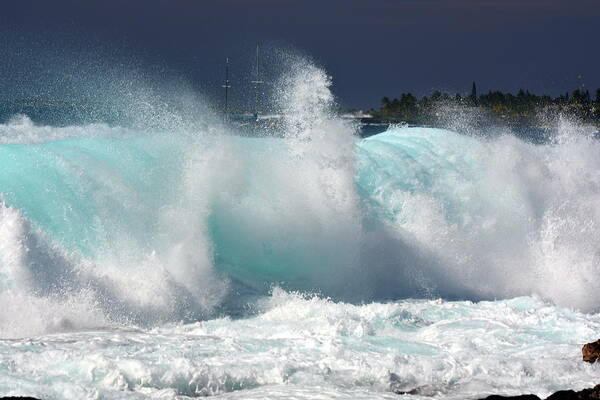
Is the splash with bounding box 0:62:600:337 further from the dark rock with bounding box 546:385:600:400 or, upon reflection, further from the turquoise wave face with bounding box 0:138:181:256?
the dark rock with bounding box 546:385:600:400

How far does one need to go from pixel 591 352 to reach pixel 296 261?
6.98m

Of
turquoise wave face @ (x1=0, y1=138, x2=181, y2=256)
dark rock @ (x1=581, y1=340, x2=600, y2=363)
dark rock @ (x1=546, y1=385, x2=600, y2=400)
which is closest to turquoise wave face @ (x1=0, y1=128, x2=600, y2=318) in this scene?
turquoise wave face @ (x1=0, y1=138, x2=181, y2=256)

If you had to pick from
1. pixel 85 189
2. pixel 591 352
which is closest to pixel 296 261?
pixel 85 189

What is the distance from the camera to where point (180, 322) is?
14.3 m

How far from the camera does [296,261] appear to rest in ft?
58.2

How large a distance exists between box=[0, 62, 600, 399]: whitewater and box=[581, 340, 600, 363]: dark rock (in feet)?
0.48

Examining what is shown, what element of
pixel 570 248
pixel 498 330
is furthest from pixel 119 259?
pixel 570 248

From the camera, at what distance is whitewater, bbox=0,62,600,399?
11.2 m

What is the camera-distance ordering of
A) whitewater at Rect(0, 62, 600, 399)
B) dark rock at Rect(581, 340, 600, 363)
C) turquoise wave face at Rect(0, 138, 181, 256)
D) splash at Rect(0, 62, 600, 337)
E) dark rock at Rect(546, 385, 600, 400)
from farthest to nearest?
turquoise wave face at Rect(0, 138, 181, 256) → splash at Rect(0, 62, 600, 337) → dark rock at Rect(581, 340, 600, 363) → whitewater at Rect(0, 62, 600, 399) → dark rock at Rect(546, 385, 600, 400)

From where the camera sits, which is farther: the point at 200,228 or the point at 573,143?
the point at 573,143

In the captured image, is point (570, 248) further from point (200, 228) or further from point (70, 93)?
point (70, 93)

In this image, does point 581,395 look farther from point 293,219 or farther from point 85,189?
point 85,189

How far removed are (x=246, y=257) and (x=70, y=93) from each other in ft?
125

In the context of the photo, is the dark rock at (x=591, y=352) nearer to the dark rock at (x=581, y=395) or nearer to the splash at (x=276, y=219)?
the dark rock at (x=581, y=395)
